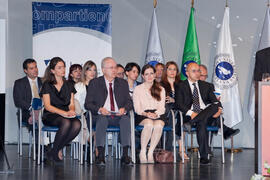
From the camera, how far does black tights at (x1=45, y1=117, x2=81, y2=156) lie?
20.5ft

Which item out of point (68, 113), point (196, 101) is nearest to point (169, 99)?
point (196, 101)

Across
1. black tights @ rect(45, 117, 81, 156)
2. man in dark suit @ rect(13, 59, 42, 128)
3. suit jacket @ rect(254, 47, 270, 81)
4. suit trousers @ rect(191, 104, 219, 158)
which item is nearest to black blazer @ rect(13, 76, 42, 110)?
man in dark suit @ rect(13, 59, 42, 128)

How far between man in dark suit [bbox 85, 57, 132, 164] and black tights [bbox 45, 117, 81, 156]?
251 millimetres

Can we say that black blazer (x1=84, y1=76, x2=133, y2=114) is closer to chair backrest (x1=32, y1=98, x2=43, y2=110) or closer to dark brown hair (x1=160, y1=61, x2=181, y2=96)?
chair backrest (x1=32, y1=98, x2=43, y2=110)

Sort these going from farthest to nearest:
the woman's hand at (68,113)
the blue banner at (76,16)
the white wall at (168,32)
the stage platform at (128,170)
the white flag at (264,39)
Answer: the white wall at (168,32), the blue banner at (76,16), the white flag at (264,39), the woman's hand at (68,113), the stage platform at (128,170)

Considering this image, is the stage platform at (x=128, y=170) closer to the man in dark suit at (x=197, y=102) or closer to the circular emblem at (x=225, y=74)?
the man in dark suit at (x=197, y=102)

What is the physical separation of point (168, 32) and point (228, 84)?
59.8 inches

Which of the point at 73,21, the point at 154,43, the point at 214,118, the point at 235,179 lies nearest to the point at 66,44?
the point at 73,21

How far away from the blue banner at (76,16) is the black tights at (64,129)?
8.74 ft

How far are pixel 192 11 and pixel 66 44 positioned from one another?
6.88 feet

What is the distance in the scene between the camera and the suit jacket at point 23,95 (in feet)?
23.7

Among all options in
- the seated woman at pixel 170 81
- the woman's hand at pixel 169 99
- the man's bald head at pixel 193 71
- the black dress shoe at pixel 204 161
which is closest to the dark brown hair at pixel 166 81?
the seated woman at pixel 170 81

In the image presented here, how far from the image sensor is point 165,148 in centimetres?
725

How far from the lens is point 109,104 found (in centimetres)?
647
